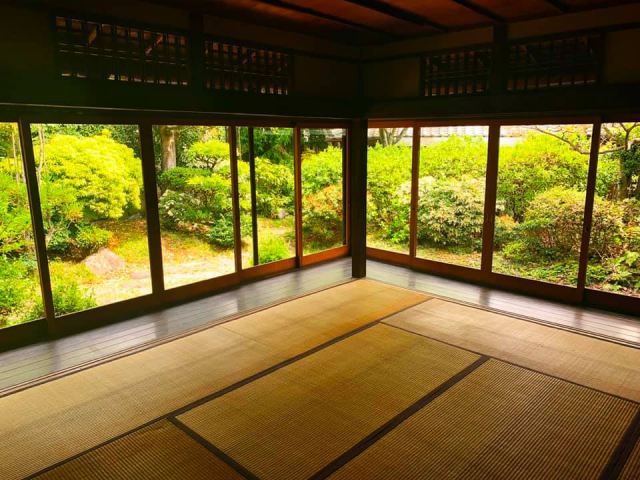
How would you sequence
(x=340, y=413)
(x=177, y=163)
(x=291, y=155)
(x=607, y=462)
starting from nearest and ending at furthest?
(x=607, y=462) < (x=340, y=413) < (x=177, y=163) < (x=291, y=155)

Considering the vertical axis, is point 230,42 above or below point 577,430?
above

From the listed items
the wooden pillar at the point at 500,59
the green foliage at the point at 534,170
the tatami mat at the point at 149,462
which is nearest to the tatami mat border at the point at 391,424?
the tatami mat at the point at 149,462

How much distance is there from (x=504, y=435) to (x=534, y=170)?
3853mm

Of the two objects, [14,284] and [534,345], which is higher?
[14,284]

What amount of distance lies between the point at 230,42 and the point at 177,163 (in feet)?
5.02

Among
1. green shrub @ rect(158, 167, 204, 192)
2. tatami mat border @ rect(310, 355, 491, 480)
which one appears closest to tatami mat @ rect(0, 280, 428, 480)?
tatami mat border @ rect(310, 355, 491, 480)

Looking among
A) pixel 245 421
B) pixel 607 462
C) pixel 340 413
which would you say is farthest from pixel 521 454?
pixel 245 421

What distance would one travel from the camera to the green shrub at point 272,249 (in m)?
6.75

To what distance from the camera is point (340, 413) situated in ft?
11.0

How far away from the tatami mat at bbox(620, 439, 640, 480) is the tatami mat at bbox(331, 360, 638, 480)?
11cm

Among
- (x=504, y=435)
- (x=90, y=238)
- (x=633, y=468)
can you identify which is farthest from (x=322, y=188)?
(x=633, y=468)

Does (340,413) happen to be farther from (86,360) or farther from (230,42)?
(230,42)

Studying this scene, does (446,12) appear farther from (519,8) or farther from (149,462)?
(149,462)

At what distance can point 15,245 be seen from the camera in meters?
4.43
